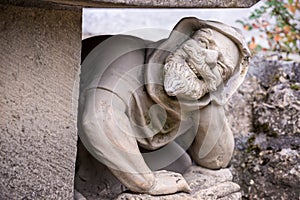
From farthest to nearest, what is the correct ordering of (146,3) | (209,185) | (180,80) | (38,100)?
1. (209,185)
2. (180,80)
3. (38,100)
4. (146,3)

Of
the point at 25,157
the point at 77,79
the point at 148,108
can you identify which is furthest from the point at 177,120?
the point at 25,157

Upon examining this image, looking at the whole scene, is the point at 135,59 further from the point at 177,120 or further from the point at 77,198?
the point at 77,198

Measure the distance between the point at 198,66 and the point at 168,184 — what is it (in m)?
0.34

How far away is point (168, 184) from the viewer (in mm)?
1834

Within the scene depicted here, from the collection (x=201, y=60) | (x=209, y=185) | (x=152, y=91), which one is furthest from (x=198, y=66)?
(x=209, y=185)

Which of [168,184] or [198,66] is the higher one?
[198,66]

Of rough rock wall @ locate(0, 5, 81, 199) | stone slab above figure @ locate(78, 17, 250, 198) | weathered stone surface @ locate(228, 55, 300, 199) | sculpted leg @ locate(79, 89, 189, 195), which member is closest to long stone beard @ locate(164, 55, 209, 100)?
stone slab above figure @ locate(78, 17, 250, 198)

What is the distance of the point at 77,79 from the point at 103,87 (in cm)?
8

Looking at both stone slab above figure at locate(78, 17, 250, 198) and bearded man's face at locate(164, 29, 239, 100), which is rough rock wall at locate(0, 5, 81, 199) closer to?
stone slab above figure at locate(78, 17, 250, 198)

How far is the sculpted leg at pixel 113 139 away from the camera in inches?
67.2

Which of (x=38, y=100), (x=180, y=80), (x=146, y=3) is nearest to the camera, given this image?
(x=146, y=3)

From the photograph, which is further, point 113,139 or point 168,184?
point 168,184

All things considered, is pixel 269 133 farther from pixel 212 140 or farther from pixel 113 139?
pixel 113 139

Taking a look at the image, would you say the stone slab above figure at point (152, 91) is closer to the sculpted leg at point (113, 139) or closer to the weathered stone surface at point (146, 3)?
the sculpted leg at point (113, 139)
